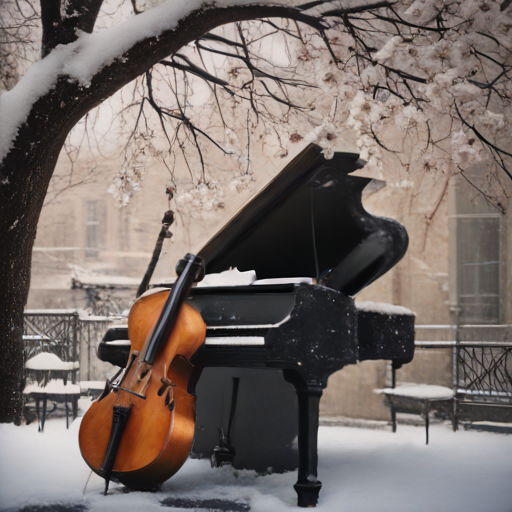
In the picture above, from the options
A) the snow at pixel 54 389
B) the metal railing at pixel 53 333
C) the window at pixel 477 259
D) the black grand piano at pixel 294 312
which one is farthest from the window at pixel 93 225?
the black grand piano at pixel 294 312

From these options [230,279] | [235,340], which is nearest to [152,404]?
[235,340]

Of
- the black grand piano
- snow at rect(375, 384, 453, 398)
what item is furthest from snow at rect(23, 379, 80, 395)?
snow at rect(375, 384, 453, 398)

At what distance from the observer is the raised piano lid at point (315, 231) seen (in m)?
2.58

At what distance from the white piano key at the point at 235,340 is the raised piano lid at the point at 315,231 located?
1.36 feet

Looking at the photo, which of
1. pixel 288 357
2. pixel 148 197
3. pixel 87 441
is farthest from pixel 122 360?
pixel 148 197

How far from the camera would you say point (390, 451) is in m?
3.87

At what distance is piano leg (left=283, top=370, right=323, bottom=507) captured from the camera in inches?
95.5

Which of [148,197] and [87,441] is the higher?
[148,197]

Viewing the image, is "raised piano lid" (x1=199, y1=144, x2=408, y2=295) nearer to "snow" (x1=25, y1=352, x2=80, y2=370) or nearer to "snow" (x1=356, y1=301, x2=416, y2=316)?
"snow" (x1=356, y1=301, x2=416, y2=316)

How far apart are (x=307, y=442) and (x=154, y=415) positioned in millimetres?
629

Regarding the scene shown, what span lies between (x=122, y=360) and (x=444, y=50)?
97.5 inches

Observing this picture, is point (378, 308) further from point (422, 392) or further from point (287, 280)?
point (422, 392)

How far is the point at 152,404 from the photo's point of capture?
223 cm

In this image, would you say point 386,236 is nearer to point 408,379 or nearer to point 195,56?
point 195,56
